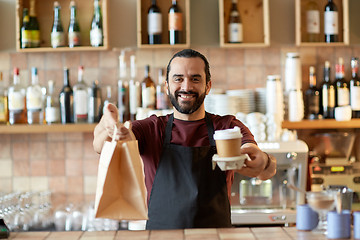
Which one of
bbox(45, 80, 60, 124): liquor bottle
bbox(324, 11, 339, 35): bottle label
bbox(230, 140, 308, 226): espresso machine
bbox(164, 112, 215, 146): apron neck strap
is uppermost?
bbox(324, 11, 339, 35): bottle label

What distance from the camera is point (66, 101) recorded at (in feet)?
11.7

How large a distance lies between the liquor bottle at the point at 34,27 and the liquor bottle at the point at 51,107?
287mm

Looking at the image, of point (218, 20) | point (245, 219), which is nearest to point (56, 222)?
point (245, 219)

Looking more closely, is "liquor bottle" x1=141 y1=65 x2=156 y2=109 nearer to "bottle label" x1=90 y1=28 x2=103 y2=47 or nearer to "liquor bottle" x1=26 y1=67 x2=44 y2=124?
"bottle label" x1=90 y1=28 x2=103 y2=47

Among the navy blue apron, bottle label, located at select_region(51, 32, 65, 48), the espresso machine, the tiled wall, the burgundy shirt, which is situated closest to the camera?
the navy blue apron

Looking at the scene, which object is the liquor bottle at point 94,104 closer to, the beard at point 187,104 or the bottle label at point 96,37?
the bottle label at point 96,37

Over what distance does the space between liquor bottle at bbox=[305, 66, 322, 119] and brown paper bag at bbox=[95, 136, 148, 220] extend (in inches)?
79.2

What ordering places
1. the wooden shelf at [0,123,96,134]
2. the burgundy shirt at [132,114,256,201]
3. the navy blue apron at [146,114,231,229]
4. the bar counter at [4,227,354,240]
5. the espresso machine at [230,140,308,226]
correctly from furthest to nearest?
the wooden shelf at [0,123,96,134] < the espresso machine at [230,140,308,226] < the burgundy shirt at [132,114,256,201] < the navy blue apron at [146,114,231,229] < the bar counter at [4,227,354,240]

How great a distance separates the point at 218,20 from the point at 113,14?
71 centimetres

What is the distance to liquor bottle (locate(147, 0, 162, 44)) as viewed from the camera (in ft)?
11.3

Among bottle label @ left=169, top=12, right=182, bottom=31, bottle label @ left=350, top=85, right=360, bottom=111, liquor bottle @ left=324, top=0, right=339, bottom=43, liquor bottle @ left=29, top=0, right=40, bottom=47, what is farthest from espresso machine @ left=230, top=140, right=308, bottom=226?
liquor bottle @ left=29, top=0, right=40, bottom=47

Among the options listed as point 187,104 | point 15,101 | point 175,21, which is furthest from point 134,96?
point 187,104

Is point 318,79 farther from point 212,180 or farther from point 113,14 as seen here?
point 212,180

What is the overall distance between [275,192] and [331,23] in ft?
3.82
